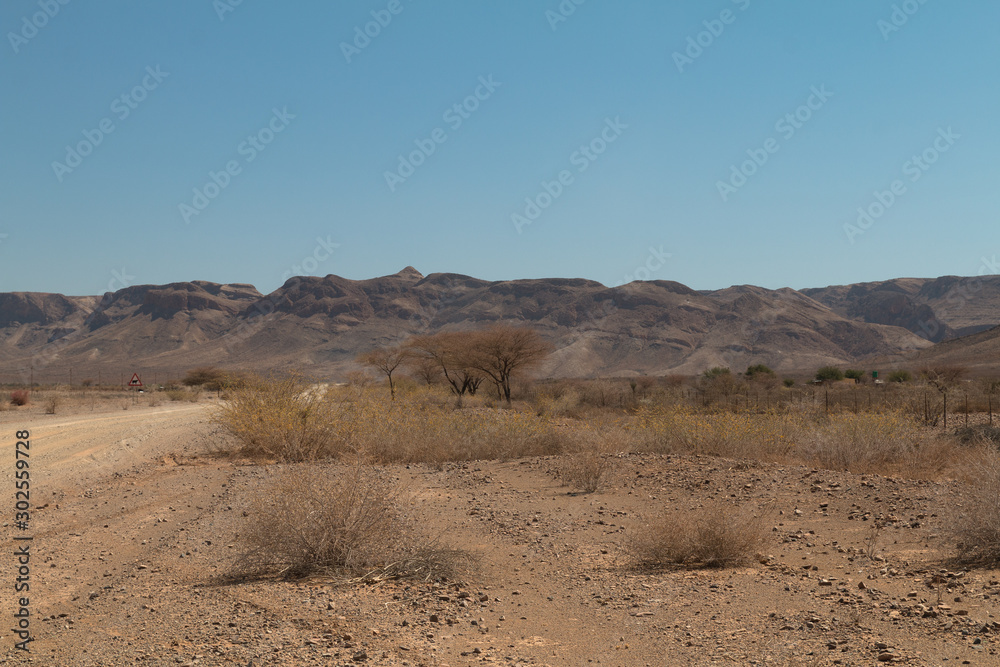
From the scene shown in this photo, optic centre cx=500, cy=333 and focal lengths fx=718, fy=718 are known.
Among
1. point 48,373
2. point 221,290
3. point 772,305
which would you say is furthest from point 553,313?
point 221,290

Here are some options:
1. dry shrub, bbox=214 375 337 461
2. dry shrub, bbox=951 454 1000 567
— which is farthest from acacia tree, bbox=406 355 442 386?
dry shrub, bbox=951 454 1000 567

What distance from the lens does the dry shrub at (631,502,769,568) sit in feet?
22.9

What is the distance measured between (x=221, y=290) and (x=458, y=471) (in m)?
193

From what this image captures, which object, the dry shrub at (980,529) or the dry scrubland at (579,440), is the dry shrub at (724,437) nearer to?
the dry scrubland at (579,440)

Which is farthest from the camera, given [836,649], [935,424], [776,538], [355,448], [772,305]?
[772,305]

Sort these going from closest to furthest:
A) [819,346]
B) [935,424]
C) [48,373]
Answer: [935,424], [48,373], [819,346]

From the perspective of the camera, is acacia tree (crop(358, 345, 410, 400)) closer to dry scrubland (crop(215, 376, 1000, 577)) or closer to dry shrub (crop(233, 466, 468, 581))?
dry scrubland (crop(215, 376, 1000, 577))

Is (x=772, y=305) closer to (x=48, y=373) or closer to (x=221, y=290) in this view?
(x=48, y=373)

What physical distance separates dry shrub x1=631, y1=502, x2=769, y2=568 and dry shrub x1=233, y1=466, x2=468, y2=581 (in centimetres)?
193

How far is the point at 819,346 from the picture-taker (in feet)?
375

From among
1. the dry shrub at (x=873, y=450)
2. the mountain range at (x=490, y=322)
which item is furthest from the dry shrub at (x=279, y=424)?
the mountain range at (x=490, y=322)

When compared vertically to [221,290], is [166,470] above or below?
below

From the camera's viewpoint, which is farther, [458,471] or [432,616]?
[458,471]

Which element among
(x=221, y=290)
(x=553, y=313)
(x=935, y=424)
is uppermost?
(x=221, y=290)
